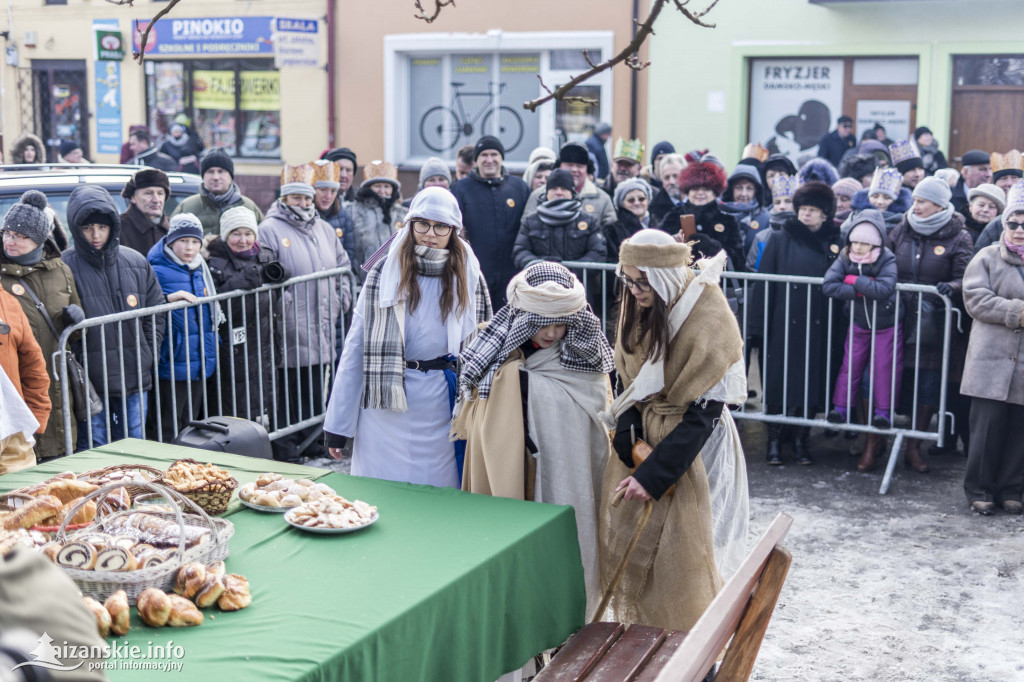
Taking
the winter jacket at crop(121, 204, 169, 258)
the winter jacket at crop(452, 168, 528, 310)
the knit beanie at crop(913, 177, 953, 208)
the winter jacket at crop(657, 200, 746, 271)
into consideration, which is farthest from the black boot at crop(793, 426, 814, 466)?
the winter jacket at crop(121, 204, 169, 258)

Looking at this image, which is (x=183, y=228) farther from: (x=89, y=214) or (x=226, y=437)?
(x=226, y=437)

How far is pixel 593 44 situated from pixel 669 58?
4.16ft

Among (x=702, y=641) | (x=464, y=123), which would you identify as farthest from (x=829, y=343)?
(x=464, y=123)

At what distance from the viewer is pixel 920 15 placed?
52.0ft

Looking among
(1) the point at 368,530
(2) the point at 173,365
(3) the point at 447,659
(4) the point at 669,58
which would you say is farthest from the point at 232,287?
(4) the point at 669,58

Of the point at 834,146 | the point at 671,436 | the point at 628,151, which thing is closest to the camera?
the point at 671,436

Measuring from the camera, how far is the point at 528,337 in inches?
173

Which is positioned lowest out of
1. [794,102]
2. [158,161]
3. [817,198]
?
[817,198]

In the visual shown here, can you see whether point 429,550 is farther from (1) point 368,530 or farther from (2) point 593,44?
(2) point 593,44

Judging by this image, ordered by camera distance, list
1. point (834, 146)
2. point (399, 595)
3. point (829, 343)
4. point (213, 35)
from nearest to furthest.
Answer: point (399, 595) < point (829, 343) < point (834, 146) < point (213, 35)

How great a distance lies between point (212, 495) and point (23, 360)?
85.7 inches

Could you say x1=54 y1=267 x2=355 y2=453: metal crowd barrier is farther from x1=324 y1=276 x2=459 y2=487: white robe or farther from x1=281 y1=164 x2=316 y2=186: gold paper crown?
x1=324 y1=276 x2=459 y2=487: white robe

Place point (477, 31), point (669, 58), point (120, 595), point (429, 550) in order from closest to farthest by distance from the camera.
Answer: point (120, 595), point (429, 550), point (669, 58), point (477, 31)

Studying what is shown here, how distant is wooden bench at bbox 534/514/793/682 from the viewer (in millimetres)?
2762
